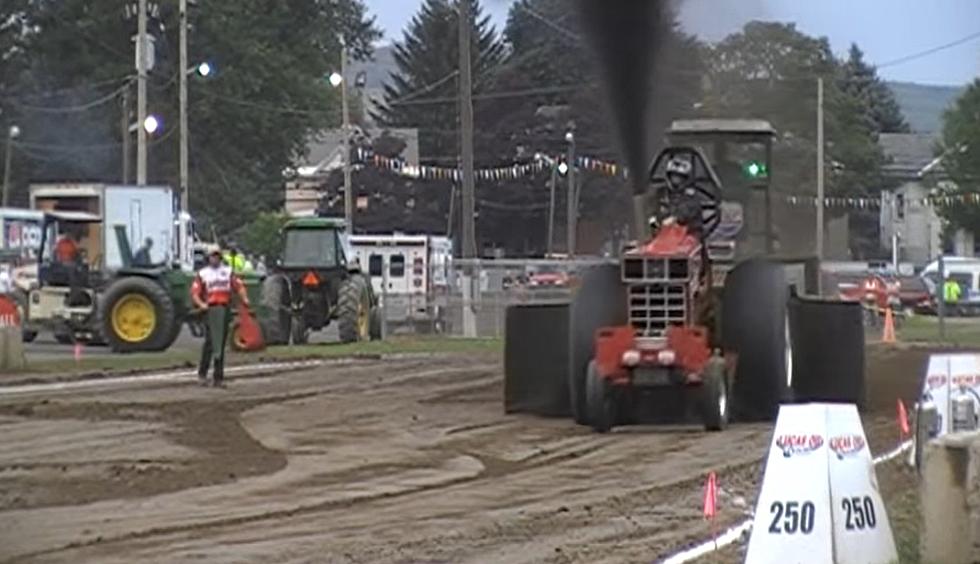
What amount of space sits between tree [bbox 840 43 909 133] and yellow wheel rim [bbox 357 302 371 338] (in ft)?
115

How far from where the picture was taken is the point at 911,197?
104 metres

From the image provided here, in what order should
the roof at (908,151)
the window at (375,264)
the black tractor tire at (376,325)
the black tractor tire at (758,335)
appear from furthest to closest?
the roof at (908,151)
the window at (375,264)
the black tractor tire at (376,325)
the black tractor tire at (758,335)

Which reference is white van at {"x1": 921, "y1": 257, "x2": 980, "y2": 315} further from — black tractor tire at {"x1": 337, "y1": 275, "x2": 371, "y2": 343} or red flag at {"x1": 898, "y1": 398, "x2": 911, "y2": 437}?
red flag at {"x1": 898, "y1": 398, "x2": 911, "y2": 437}

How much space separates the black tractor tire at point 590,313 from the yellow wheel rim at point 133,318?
59.1 feet

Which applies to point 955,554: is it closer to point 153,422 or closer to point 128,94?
point 153,422

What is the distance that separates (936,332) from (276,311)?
1514cm

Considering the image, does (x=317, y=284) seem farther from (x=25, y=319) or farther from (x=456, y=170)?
(x=456, y=170)

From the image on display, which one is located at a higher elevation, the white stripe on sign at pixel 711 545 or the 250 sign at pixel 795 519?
the 250 sign at pixel 795 519

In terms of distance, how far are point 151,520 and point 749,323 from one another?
8.60 meters

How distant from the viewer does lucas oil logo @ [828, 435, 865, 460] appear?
33.1 ft

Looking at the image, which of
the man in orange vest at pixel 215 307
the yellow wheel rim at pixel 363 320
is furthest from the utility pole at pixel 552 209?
the man in orange vest at pixel 215 307

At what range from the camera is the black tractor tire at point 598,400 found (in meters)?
20.2

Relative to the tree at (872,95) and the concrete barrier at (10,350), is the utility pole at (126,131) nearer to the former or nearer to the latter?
the tree at (872,95)

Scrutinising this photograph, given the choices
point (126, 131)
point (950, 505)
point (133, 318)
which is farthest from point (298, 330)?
point (950, 505)
